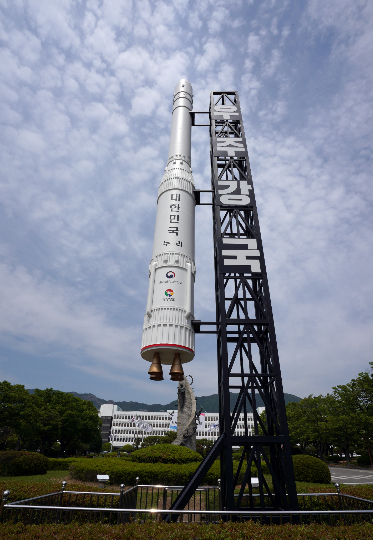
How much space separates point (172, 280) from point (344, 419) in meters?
33.9

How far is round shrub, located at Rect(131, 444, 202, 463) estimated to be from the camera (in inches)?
672

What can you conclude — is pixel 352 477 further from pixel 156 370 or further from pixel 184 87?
pixel 184 87

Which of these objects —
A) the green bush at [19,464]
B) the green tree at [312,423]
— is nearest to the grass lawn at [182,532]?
the green bush at [19,464]

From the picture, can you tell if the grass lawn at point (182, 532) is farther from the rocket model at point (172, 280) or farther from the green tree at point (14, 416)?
the green tree at point (14, 416)

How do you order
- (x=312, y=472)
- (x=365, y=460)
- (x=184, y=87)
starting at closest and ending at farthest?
(x=312, y=472)
(x=184, y=87)
(x=365, y=460)

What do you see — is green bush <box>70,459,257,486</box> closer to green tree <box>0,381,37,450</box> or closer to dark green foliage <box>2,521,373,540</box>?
dark green foliage <box>2,521,373,540</box>

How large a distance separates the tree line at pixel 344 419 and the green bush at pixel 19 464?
101 ft

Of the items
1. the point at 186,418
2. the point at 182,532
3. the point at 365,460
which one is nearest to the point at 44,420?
the point at 186,418

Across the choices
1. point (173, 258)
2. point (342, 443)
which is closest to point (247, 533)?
point (173, 258)

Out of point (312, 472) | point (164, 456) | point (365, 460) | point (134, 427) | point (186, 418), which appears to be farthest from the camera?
point (134, 427)

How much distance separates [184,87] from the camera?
2072 cm

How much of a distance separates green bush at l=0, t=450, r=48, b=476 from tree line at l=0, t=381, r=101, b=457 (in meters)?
13.7

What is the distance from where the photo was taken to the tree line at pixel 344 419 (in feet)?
117

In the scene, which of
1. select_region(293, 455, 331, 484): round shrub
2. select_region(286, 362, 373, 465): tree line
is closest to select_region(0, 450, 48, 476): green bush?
select_region(293, 455, 331, 484): round shrub
